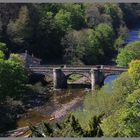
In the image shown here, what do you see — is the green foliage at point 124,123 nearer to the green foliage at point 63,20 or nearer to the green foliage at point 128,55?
the green foliage at point 128,55

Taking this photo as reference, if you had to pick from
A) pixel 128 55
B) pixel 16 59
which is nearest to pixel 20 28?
pixel 16 59

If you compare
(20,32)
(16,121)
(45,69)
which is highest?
(20,32)

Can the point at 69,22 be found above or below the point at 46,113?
above

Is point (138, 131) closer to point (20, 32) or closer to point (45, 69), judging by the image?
point (45, 69)

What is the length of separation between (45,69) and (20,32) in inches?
559

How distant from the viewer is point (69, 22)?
358 feet

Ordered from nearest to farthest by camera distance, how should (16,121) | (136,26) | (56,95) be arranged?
(16,121), (56,95), (136,26)

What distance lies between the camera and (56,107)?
73062mm

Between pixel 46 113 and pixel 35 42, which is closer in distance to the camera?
pixel 46 113

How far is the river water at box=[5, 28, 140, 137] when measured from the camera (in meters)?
67.7

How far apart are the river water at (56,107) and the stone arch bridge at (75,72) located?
1.93 metres

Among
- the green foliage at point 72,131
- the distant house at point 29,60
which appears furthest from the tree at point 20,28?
the green foliage at point 72,131

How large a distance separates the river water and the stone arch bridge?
1.93 m

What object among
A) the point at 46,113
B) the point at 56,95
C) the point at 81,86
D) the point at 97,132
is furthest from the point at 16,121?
the point at 97,132
